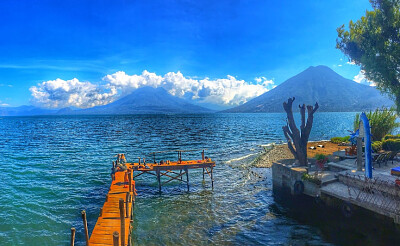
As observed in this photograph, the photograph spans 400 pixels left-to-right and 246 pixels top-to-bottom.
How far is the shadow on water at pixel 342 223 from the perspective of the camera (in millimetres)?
13812

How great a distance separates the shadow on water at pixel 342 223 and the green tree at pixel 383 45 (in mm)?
19446

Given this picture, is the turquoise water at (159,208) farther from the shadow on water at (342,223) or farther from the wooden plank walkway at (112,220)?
the wooden plank walkway at (112,220)

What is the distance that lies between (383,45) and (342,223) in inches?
892

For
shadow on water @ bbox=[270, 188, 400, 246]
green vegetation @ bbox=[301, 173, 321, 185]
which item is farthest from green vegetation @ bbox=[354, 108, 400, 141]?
shadow on water @ bbox=[270, 188, 400, 246]

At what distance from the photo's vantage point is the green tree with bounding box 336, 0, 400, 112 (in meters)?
26.9

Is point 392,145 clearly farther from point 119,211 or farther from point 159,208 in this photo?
point 119,211

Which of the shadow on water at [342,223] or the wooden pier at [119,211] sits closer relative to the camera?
the wooden pier at [119,211]

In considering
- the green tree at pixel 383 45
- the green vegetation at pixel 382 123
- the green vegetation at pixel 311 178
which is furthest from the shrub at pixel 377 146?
the green vegetation at pixel 311 178

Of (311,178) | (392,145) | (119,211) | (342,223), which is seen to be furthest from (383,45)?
(119,211)

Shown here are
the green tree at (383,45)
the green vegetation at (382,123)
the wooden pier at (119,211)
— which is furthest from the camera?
the green vegetation at (382,123)

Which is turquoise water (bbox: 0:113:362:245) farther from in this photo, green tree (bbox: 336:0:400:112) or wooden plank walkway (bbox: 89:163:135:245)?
green tree (bbox: 336:0:400:112)

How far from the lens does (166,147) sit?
4934cm

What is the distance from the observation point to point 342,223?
623 inches

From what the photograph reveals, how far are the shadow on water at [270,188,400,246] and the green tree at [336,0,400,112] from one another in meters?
19.4
